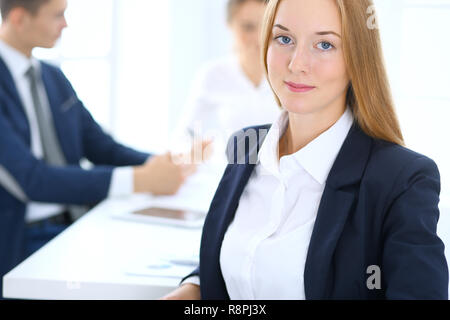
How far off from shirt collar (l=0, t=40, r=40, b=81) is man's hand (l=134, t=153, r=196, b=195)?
473 millimetres

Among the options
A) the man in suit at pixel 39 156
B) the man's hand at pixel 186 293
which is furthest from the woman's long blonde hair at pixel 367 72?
the man in suit at pixel 39 156

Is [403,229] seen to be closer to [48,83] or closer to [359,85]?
[359,85]

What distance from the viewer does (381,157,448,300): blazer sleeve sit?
2.24 feet

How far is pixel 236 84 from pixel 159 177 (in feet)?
2.70

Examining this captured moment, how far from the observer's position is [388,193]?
75 cm

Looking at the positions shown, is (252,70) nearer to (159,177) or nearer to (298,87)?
(159,177)

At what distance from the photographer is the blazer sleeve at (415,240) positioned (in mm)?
683

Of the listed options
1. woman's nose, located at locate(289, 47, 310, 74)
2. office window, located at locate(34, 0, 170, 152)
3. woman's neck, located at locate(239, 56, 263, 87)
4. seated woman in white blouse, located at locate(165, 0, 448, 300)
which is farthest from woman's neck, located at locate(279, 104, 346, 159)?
woman's neck, located at locate(239, 56, 263, 87)

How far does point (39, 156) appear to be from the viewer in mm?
1773

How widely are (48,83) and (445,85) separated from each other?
4.45 feet

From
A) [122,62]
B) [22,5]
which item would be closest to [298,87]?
[22,5]

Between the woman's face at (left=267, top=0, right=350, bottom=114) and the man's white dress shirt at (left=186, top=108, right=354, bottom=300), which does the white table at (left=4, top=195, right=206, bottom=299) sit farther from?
the woman's face at (left=267, top=0, right=350, bottom=114)

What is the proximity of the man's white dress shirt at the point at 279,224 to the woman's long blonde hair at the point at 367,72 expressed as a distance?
7 centimetres
